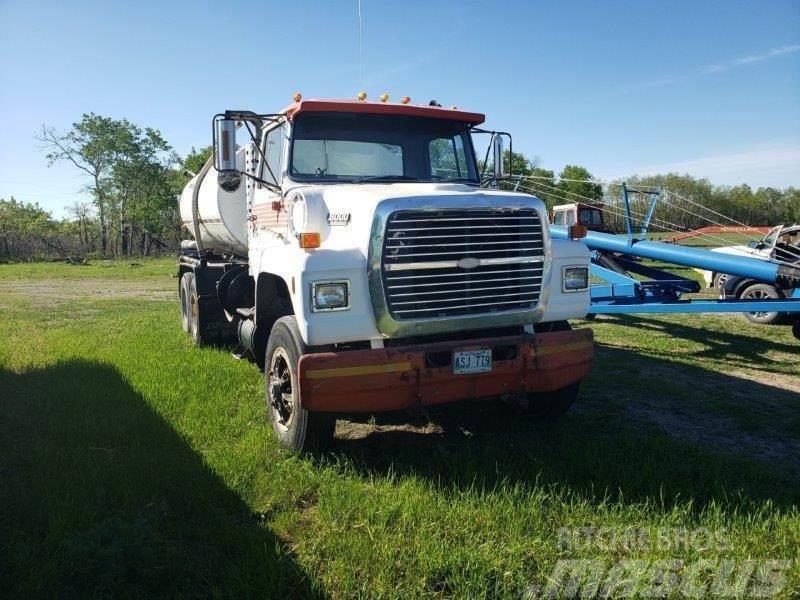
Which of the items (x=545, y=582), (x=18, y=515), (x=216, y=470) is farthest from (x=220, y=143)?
(x=545, y=582)

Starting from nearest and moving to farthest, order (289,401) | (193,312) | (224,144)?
(289,401) < (224,144) < (193,312)

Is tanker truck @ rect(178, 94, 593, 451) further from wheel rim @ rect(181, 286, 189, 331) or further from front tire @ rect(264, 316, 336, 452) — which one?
wheel rim @ rect(181, 286, 189, 331)

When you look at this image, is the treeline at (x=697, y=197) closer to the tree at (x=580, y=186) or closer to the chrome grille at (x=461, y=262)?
the tree at (x=580, y=186)

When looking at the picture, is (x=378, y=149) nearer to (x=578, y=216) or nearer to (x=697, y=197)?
(x=578, y=216)

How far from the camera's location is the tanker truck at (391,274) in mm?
4211

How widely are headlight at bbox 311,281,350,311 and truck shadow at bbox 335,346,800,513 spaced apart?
48.6 inches

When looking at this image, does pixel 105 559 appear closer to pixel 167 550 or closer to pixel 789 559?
pixel 167 550

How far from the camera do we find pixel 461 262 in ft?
14.6

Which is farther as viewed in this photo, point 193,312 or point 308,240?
point 193,312

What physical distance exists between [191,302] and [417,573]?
724 centimetres

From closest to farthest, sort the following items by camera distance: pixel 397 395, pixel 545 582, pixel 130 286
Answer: pixel 545 582 < pixel 397 395 < pixel 130 286

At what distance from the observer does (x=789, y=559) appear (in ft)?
10.4

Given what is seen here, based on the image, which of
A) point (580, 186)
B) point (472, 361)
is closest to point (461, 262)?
point (472, 361)

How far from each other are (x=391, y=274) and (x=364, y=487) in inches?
58.8
